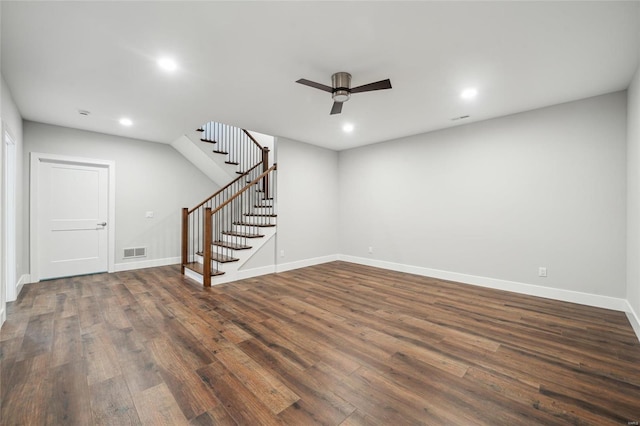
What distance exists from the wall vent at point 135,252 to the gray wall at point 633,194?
23.8 feet

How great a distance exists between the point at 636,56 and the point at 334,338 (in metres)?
3.84

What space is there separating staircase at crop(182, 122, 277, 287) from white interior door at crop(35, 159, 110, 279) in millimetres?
1486

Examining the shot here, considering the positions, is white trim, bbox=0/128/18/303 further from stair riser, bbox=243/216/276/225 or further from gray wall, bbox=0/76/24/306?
stair riser, bbox=243/216/276/225

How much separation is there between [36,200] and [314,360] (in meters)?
5.22

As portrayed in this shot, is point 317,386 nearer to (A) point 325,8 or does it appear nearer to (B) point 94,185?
(A) point 325,8

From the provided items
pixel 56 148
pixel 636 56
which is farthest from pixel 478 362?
pixel 56 148

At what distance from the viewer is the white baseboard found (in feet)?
17.2

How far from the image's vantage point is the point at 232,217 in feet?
19.8

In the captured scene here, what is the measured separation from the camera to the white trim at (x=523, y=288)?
3.30 meters

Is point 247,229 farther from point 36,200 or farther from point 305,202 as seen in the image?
point 36,200

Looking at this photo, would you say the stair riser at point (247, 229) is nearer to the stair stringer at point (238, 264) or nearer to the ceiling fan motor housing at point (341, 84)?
the stair stringer at point (238, 264)

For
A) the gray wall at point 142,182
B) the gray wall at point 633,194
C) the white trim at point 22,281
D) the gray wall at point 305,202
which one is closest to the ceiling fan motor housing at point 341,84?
the gray wall at point 305,202

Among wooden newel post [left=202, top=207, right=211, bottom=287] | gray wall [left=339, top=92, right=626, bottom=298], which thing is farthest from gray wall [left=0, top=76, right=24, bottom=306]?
gray wall [left=339, top=92, right=626, bottom=298]

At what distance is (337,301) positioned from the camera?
3590 mm
